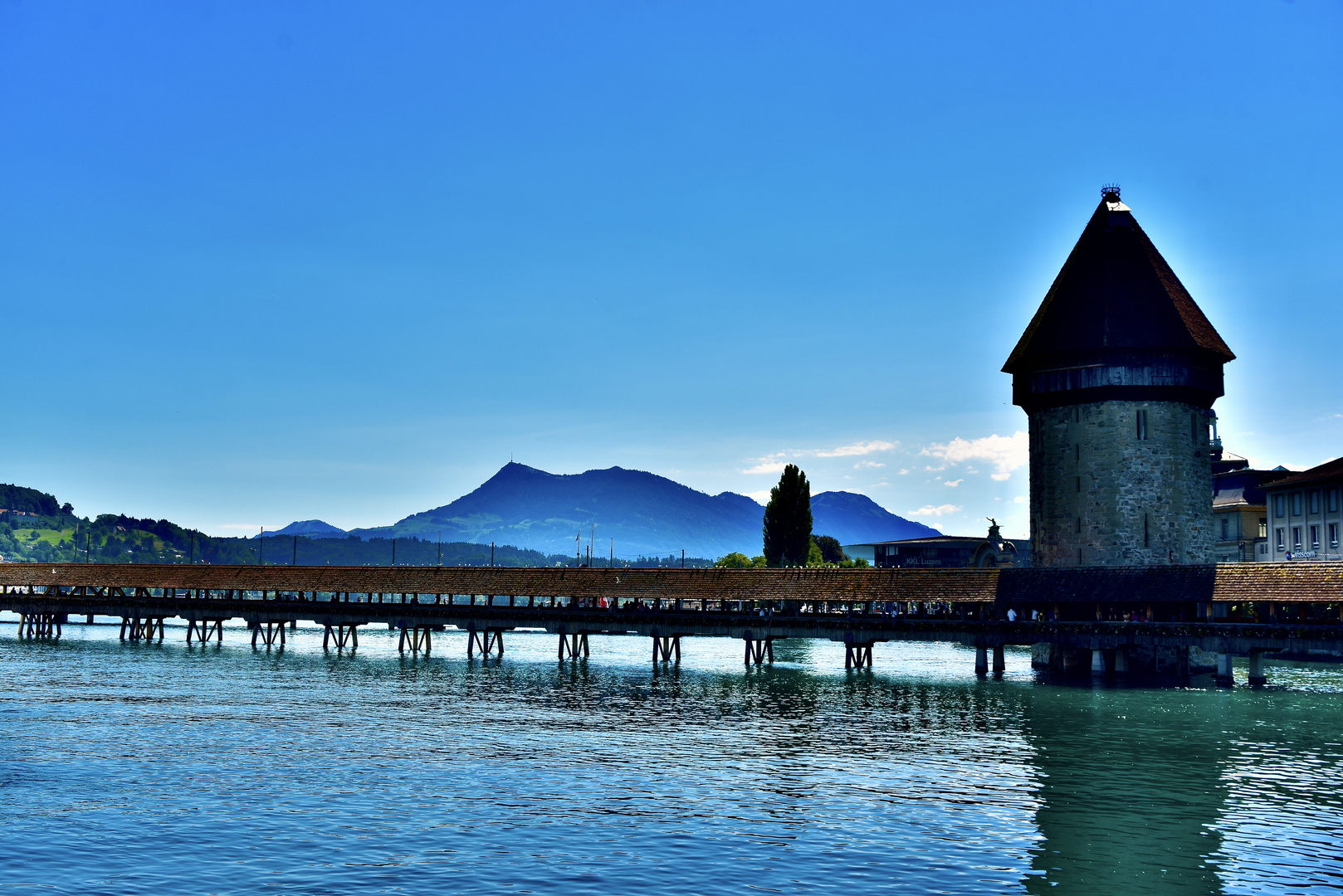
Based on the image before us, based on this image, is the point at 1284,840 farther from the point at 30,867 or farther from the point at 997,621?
the point at 997,621

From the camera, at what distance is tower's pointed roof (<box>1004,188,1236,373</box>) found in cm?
5844

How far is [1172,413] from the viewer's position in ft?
191

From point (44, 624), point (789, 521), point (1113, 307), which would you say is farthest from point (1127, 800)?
point (44, 624)

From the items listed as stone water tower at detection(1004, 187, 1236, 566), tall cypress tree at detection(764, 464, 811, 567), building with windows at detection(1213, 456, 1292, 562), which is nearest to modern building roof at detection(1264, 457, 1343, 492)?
building with windows at detection(1213, 456, 1292, 562)

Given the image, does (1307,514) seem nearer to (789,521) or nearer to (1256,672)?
(1256,672)

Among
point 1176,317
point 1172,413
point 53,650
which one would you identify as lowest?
point 53,650

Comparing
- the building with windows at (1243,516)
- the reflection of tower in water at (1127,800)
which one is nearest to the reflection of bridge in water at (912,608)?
the reflection of tower in water at (1127,800)

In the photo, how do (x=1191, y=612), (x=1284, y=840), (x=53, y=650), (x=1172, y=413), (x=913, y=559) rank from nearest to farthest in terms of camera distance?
1. (x=1284, y=840)
2. (x=1191, y=612)
3. (x=1172, y=413)
4. (x=53, y=650)
5. (x=913, y=559)

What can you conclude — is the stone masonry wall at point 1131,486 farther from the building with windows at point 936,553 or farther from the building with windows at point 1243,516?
the building with windows at point 936,553

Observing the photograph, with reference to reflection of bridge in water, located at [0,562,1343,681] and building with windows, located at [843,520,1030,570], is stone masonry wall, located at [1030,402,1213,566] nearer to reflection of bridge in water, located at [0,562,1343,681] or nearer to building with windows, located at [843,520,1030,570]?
reflection of bridge in water, located at [0,562,1343,681]

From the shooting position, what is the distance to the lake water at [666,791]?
726 inches

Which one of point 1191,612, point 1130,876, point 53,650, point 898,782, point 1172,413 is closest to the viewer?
point 1130,876

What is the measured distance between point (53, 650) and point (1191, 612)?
66.5 meters

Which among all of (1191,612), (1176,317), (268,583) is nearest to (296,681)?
(268,583)
